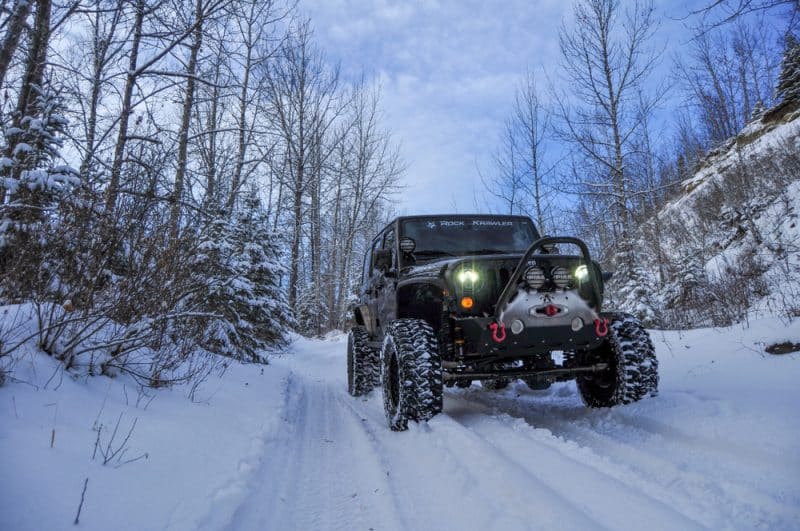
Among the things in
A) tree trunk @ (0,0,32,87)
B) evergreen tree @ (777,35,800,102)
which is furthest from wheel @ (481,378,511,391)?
evergreen tree @ (777,35,800,102)

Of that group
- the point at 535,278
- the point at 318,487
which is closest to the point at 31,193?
the point at 318,487

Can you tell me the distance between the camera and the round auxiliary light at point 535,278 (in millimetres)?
3258

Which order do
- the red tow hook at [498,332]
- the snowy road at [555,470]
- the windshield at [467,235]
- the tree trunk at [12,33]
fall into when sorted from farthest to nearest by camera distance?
the windshield at [467,235] → the tree trunk at [12,33] → the red tow hook at [498,332] → the snowy road at [555,470]

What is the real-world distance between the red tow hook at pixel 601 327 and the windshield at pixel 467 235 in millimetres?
1456

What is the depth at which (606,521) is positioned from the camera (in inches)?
72.3

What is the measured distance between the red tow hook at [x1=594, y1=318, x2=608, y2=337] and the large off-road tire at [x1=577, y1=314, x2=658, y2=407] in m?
0.25

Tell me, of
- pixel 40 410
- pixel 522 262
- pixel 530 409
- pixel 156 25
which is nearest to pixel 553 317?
pixel 522 262

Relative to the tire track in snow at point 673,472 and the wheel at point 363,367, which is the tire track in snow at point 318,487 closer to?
the tire track in snow at point 673,472

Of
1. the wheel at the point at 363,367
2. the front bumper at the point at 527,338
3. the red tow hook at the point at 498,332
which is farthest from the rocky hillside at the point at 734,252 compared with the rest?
the wheel at the point at 363,367

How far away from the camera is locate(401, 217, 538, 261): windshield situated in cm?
477

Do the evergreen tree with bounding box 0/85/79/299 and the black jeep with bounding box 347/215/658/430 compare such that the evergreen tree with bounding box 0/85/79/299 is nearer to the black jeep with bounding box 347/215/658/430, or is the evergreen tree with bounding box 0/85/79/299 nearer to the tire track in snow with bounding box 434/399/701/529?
the black jeep with bounding box 347/215/658/430

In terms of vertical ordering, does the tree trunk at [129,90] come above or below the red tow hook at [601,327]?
above

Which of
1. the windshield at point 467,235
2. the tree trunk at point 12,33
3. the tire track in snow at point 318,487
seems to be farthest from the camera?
the windshield at point 467,235

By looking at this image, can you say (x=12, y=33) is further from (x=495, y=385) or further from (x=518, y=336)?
(x=495, y=385)
